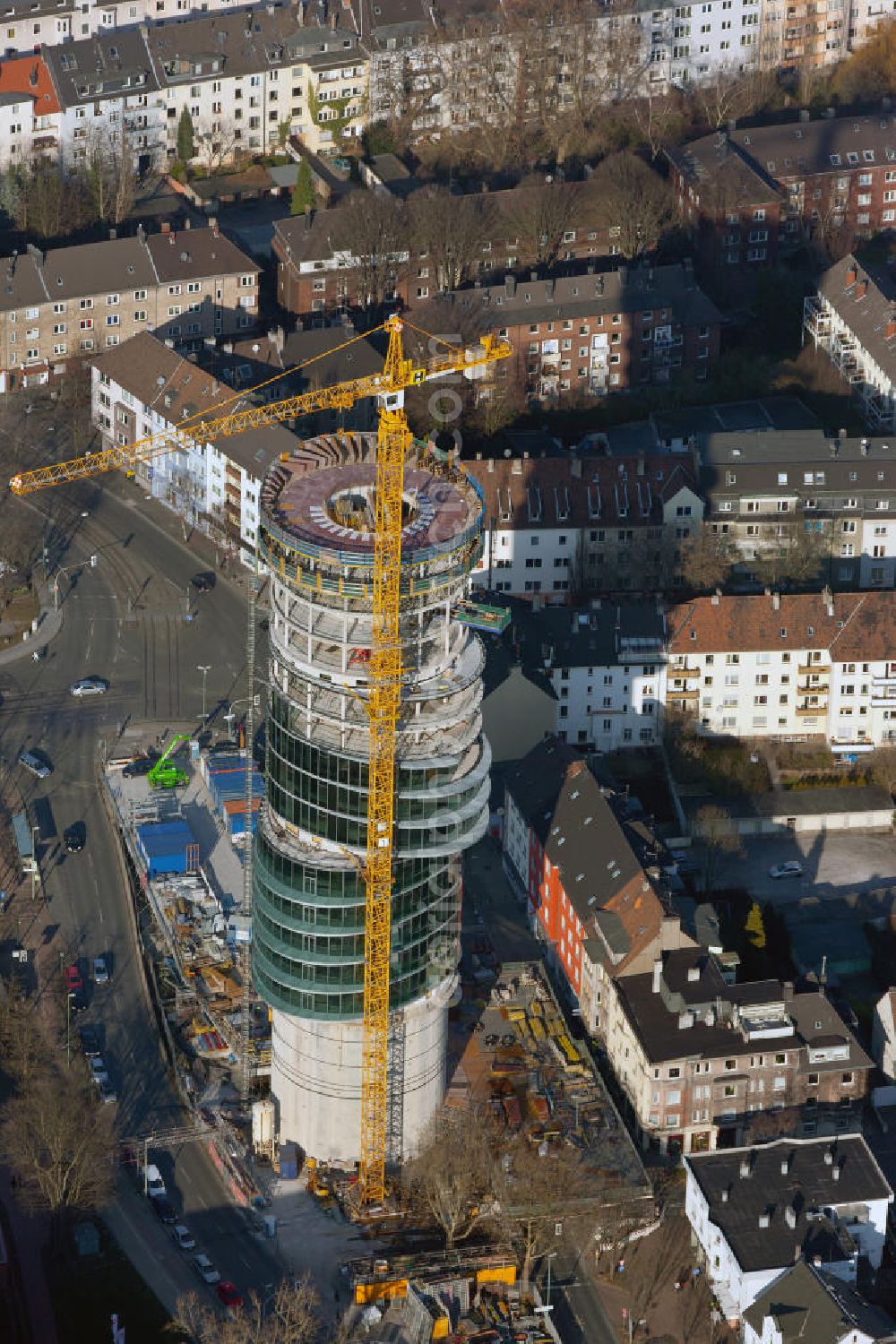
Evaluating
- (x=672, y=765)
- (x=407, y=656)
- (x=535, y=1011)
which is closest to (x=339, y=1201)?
(x=535, y=1011)

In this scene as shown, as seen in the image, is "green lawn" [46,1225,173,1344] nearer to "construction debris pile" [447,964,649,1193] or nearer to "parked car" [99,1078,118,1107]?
"parked car" [99,1078,118,1107]

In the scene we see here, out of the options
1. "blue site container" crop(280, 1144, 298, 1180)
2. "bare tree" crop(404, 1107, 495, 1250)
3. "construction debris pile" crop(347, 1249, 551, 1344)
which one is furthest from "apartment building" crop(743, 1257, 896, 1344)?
"blue site container" crop(280, 1144, 298, 1180)


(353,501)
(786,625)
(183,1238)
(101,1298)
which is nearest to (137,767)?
(786,625)

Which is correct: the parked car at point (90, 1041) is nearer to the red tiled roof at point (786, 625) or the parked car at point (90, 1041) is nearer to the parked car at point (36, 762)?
the parked car at point (36, 762)

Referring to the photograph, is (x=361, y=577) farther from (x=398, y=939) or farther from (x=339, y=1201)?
(x=339, y=1201)

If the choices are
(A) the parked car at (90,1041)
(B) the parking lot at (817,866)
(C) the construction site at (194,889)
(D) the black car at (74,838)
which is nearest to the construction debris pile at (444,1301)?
(C) the construction site at (194,889)
